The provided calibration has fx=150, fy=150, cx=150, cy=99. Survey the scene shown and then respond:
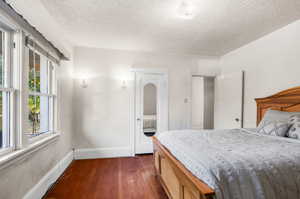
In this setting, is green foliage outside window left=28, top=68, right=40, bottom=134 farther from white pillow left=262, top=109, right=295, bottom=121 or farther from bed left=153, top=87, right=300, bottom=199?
white pillow left=262, top=109, right=295, bottom=121

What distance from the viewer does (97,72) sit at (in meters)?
3.44

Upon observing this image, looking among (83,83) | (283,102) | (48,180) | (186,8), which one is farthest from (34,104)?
(283,102)

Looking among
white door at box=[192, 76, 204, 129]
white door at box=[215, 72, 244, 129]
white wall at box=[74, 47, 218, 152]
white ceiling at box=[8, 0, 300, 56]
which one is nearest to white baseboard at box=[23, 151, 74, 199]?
white wall at box=[74, 47, 218, 152]

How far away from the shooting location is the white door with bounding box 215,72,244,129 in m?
3.21

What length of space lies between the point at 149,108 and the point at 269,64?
2.52 m

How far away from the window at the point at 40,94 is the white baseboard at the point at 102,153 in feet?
3.78

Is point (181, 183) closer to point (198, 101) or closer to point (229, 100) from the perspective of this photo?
point (229, 100)

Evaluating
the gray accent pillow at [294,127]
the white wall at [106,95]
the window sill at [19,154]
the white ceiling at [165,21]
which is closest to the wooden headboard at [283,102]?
the gray accent pillow at [294,127]

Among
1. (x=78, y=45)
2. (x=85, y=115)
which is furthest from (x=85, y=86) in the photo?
(x=78, y=45)

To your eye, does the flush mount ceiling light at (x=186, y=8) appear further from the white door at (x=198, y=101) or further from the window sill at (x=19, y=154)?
the white door at (x=198, y=101)

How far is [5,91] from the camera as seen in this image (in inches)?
57.9

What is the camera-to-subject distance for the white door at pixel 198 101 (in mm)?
5633

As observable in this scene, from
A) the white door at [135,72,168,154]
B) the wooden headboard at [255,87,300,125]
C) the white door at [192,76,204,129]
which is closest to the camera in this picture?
the wooden headboard at [255,87,300,125]

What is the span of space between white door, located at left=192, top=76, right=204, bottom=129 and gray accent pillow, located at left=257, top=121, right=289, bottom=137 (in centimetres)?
342
